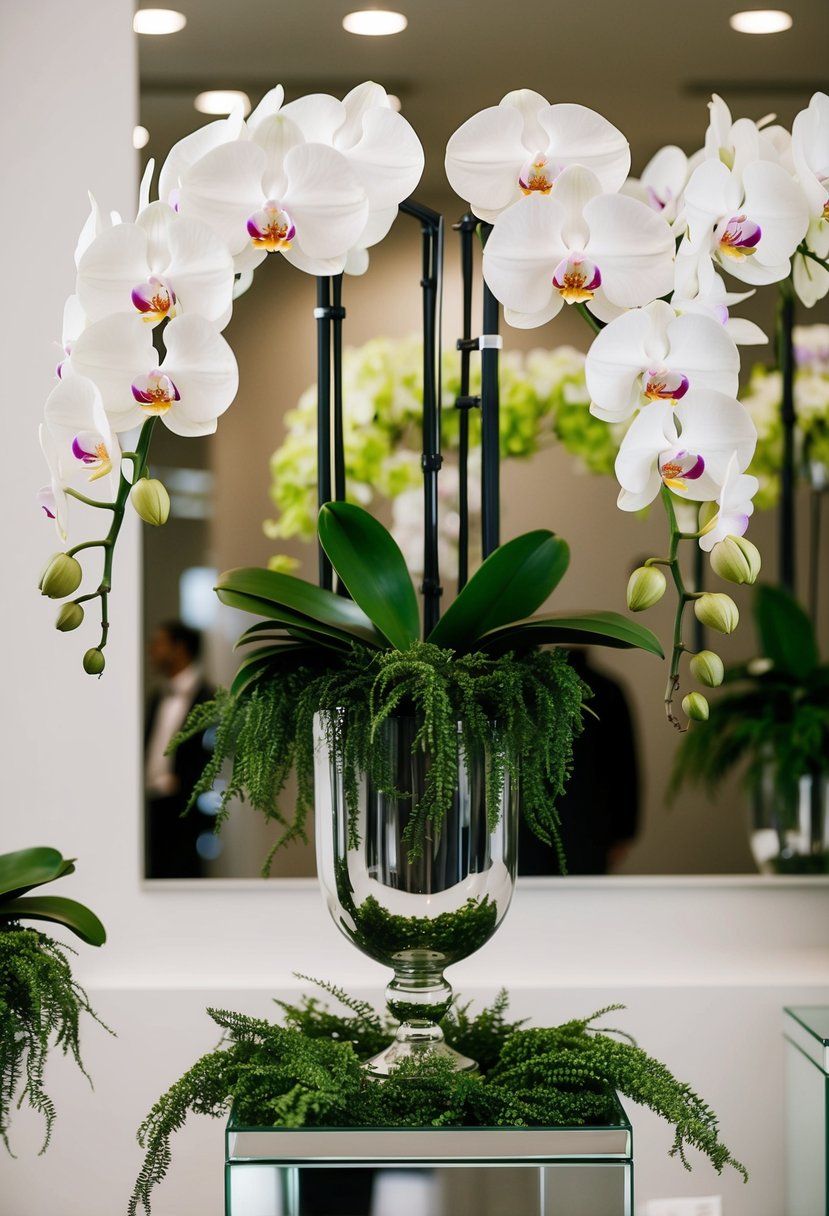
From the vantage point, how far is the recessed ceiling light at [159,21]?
1837 mm

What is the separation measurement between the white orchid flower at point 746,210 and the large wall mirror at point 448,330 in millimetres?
982

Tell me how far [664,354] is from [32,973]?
0.70m

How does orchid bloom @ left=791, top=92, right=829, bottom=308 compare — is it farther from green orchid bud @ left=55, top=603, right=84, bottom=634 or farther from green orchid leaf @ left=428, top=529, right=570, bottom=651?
green orchid bud @ left=55, top=603, right=84, bottom=634

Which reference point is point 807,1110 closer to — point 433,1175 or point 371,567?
point 433,1175

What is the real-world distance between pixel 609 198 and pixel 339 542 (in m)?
0.31

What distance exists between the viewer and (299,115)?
817 mm

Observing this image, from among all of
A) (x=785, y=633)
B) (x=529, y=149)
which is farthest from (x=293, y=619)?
(x=785, y=633)

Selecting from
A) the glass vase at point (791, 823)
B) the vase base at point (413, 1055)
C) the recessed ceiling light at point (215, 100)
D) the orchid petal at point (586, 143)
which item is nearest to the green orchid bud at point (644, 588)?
the orchid petal at point (586, 143)

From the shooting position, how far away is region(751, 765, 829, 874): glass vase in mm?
1830

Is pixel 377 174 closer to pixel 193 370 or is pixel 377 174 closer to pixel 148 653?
pixel 193 370

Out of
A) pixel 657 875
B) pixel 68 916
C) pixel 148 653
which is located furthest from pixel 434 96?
pixel 68 916

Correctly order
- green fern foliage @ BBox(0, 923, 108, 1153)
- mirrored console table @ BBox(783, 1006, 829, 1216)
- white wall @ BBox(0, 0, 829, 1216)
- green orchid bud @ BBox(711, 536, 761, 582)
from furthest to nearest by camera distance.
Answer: white wall @ BBox(0, 0, 829, 1216), mirrored console table @ BBox(783, 1006, 829, 1216), green fern foliage @ BBox(0, 923, 108, 1153), green orchid bud @ BBox(711, 536, 761, 582)

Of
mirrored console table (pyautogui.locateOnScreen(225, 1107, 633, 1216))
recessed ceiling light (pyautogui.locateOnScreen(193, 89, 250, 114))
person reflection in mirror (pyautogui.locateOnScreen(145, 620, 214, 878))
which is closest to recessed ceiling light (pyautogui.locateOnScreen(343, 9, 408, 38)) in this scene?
recessed ceiling light (pyautogui.locateOnScreen(193, 89, 250, 114))

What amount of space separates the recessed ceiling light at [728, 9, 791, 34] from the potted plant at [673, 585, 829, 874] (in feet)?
2.80
